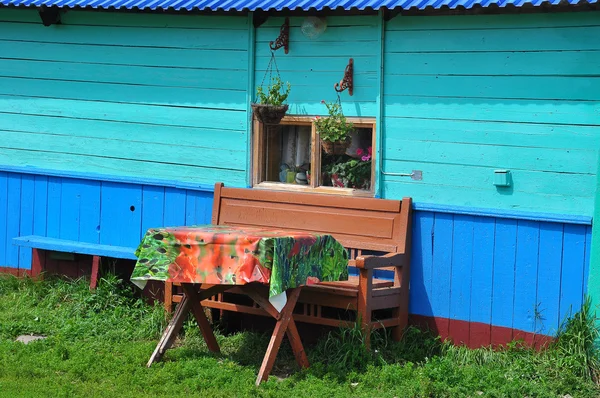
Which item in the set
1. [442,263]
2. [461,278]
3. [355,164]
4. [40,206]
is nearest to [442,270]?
[442,263]

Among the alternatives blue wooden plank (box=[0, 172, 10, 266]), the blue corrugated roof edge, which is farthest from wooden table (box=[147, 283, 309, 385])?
blue wooden plank (box=[0, 172, 10, 266])

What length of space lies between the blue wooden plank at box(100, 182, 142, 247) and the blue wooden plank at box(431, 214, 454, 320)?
123 inches

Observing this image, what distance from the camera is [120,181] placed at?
32.0ft

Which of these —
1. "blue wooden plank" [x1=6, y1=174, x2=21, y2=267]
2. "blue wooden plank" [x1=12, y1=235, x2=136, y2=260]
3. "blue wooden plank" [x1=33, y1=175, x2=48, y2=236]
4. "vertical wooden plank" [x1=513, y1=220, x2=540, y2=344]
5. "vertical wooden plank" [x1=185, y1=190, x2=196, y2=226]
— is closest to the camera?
"vertical wooden plank" [x1=513, y1=220, x2=540, y2=344]

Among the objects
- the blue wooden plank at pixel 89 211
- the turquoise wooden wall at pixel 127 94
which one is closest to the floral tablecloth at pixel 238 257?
the turquoise wooden wall at pixel 127 94

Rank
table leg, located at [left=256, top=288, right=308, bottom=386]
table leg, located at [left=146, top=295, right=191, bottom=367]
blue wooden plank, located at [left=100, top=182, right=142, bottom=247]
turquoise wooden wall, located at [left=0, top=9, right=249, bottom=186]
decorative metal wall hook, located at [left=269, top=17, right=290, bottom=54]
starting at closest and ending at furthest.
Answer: table leg, located at [left=256, top=288, right=308, bottom=386], table leg, located at [left=146, top=295, right=191, bottom=367], decorative metal wall hook, located at [left=269, top=17, right=290, bottom=54], turquoise wooden wall, located at [left=0, top=9, right=249, bottom=186], blue wooden plank, located at [left=100, top=182, right=142, bottom=247]

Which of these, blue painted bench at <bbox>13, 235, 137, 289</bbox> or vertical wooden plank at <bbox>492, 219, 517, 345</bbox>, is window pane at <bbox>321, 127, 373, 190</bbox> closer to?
vertical wooden plank at <bbox>492, 219, 517, 345</bbox>

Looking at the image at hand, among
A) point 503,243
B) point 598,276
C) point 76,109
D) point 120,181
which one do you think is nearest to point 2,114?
point 76,109

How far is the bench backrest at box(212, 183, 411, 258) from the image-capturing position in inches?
326

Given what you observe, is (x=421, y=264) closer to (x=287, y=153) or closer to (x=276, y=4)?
(x=287, y=153)

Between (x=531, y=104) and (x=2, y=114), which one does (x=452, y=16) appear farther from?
(x=2, y=114)

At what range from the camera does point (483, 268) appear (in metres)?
8.04

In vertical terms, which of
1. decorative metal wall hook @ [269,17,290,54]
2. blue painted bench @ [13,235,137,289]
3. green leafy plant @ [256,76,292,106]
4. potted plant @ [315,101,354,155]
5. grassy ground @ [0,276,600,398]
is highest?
decorative metal wall hook @ [269,17,290,54]

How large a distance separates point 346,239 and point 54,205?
343cm
